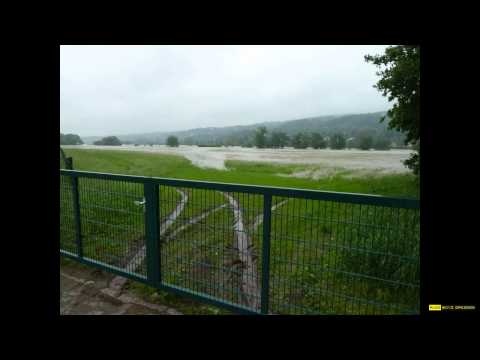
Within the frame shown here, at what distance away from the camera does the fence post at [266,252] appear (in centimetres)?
238

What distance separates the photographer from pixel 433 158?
6.56 feet

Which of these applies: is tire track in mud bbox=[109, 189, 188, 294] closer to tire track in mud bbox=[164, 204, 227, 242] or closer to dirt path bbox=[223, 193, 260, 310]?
tire track in mud bbox=[164, 204, 227, 242]

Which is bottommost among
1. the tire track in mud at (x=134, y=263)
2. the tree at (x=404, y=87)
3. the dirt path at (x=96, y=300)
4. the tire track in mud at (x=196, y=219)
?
the dirt path at (x=96, y=300)

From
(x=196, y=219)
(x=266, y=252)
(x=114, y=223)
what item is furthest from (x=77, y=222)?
(x=266, y=252)

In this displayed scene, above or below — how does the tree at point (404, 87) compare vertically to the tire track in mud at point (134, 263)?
above

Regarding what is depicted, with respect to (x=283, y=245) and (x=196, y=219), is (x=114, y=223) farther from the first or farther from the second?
(x=283, y=245)

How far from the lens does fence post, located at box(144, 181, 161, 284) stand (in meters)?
2.90

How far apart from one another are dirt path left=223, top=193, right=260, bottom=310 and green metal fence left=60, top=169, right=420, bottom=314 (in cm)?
1
